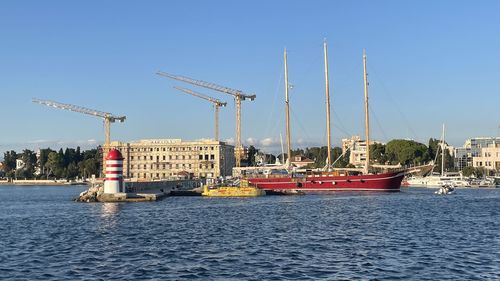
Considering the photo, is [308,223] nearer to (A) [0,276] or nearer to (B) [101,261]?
(B) [101,261]

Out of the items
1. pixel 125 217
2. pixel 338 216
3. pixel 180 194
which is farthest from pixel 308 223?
pixel 180 194

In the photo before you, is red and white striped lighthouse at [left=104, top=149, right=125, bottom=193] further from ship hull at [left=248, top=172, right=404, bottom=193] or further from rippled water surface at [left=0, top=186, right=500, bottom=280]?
ship hull at [left=248, top=172, right=404, bottom=193]

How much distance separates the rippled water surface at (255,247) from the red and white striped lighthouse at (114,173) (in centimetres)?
2512

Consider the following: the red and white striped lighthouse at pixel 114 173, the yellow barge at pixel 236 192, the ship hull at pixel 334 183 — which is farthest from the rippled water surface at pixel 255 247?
the ship hull at pixel 334 183

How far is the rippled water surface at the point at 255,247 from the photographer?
29.8m

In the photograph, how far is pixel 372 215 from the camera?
6134 cm

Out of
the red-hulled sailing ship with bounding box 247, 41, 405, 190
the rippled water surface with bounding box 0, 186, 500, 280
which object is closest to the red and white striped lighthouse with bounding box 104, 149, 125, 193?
the rippled water surface with bounding box 0, 186, 500, 280

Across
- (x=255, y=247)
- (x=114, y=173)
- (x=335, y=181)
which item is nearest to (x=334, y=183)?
(x=335, y=181)

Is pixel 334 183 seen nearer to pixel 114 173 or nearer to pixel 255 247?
pixel 114 173

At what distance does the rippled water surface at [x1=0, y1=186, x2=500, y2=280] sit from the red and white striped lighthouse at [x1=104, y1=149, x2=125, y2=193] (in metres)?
25.1

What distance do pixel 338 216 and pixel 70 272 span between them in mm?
35043

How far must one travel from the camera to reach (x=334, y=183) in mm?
121562

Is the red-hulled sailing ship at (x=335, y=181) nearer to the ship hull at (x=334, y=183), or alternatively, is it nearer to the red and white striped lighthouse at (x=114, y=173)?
the ship hull at (x=334, y=183)

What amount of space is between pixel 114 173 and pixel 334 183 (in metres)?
48.7
